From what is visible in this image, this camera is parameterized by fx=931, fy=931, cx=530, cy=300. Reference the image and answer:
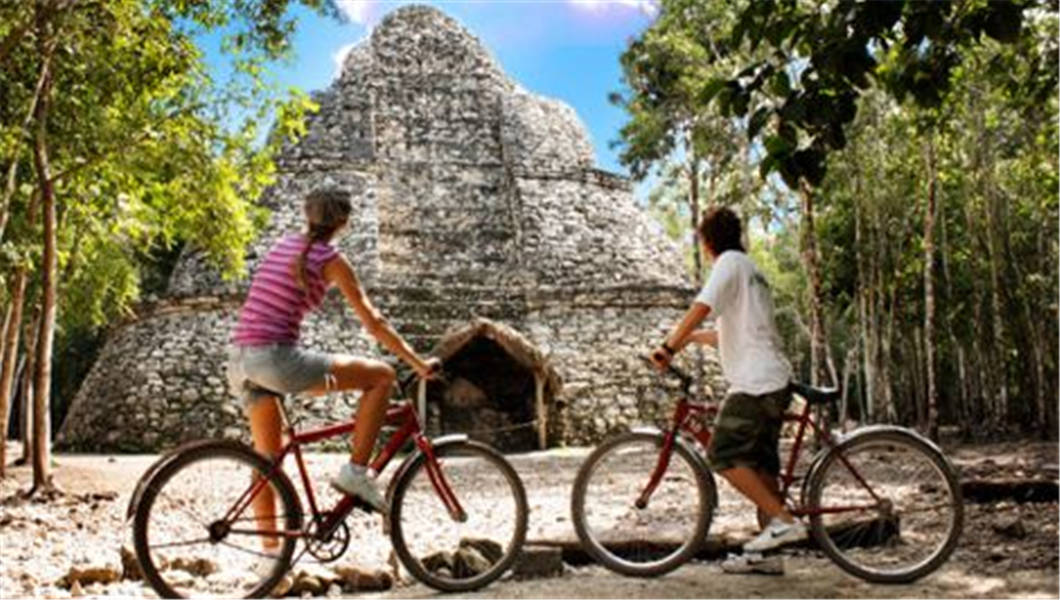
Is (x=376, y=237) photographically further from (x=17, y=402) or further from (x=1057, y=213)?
(x=17, y=402)

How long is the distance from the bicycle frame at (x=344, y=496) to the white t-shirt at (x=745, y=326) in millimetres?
1573

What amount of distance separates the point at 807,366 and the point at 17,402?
109 feet

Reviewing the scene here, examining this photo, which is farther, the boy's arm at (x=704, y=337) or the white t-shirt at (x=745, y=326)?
the boy's arm at (x=704, y=337)

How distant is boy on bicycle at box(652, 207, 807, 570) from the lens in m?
4.79

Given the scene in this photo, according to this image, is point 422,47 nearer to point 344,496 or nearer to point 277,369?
point 277,369

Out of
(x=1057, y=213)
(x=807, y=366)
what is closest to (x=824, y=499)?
(x=1057, y=213)

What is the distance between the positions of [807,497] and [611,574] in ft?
3.82

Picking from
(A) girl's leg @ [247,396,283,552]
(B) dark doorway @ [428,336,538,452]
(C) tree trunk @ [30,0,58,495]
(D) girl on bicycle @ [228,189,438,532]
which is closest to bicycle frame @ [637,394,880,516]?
(D) girl on bicycle @ [228,189,438,532]

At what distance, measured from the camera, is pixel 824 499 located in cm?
496

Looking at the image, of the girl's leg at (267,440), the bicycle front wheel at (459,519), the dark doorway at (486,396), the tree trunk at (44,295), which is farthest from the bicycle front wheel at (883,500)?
the dark doorway at (486,396)

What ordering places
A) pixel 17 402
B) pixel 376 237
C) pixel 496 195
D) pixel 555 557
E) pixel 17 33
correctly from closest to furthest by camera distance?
pixel 555 557 < pixel 17 33 < pixel 376 237 < pixel 496 195 < pixel 17 402

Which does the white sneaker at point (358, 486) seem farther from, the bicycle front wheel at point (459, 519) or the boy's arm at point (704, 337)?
the boy's arm at point (704, 337)

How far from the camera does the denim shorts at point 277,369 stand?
443 centimetres

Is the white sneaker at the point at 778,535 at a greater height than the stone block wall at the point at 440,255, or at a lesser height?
lesser
